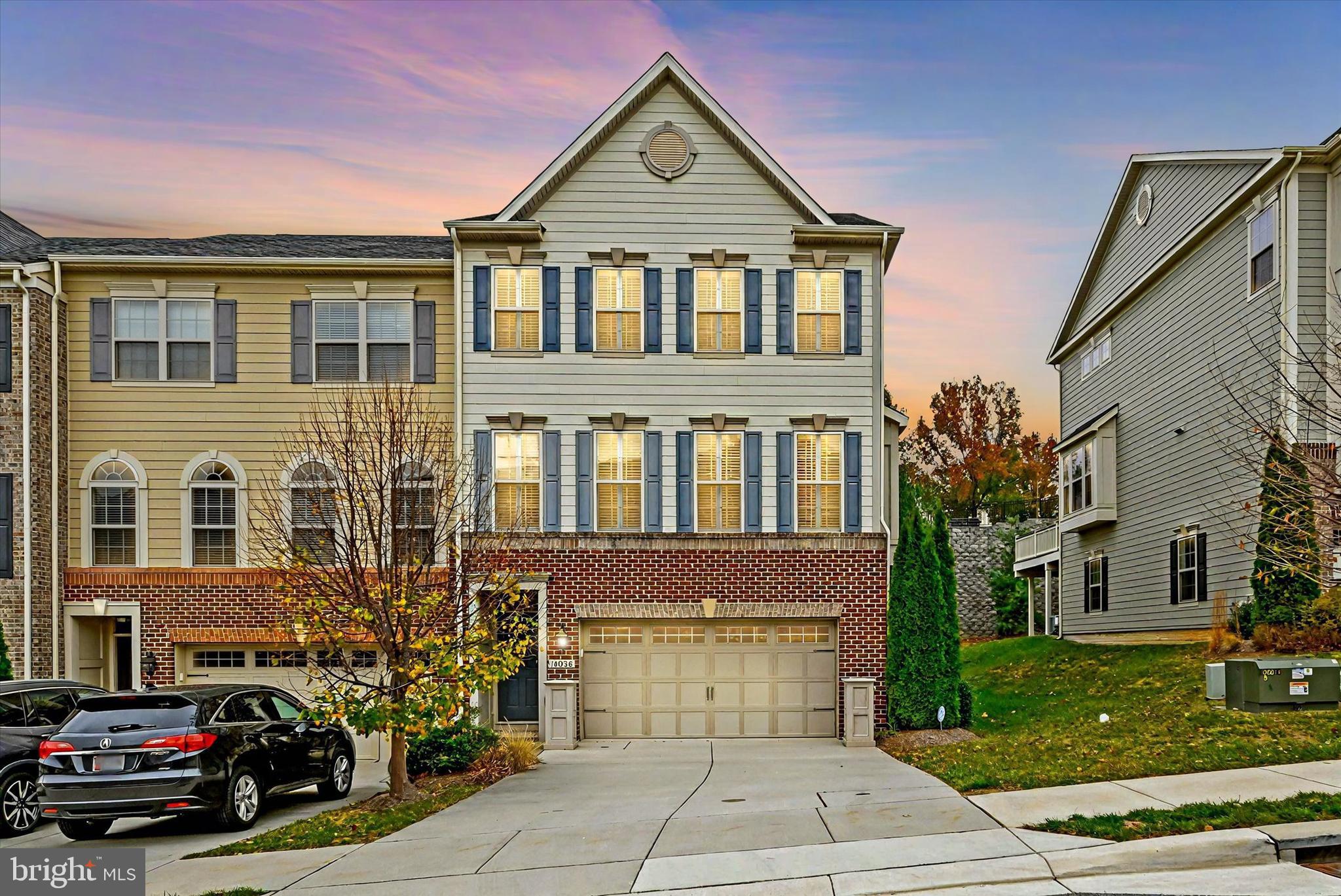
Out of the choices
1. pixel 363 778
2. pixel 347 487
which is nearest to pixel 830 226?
pixel 347 487

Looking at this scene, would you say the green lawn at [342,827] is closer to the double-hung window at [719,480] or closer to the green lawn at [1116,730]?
the green lawn at [1116,730]

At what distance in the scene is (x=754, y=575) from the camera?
879 inches

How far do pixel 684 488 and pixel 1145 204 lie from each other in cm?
1571

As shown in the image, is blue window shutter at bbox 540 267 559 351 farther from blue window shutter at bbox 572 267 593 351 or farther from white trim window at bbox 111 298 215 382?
white trim window at bbox 111 298 215 382

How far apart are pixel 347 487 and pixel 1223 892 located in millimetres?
10684

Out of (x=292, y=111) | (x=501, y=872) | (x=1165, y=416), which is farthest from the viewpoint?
(x=1165, y=416)

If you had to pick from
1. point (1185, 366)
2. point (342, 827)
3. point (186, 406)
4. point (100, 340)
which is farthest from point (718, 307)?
point (342, 827)

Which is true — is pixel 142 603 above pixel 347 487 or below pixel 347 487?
below

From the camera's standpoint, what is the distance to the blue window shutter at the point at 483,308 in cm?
2253

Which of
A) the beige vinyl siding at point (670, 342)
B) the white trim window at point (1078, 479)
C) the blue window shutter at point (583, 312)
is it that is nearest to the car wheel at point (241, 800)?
the beige vinyl siding at point (670, 342)

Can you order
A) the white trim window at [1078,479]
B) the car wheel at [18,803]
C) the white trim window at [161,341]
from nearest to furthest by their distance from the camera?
the car wheel at [18,803] → the white trim window at [161,341] → the white trim window at [1078,479]

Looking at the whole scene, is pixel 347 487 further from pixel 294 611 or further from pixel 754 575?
pixel 754 575

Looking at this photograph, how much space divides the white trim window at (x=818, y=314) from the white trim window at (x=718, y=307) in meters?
1.11

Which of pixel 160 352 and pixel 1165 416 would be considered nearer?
pixel 160 352
